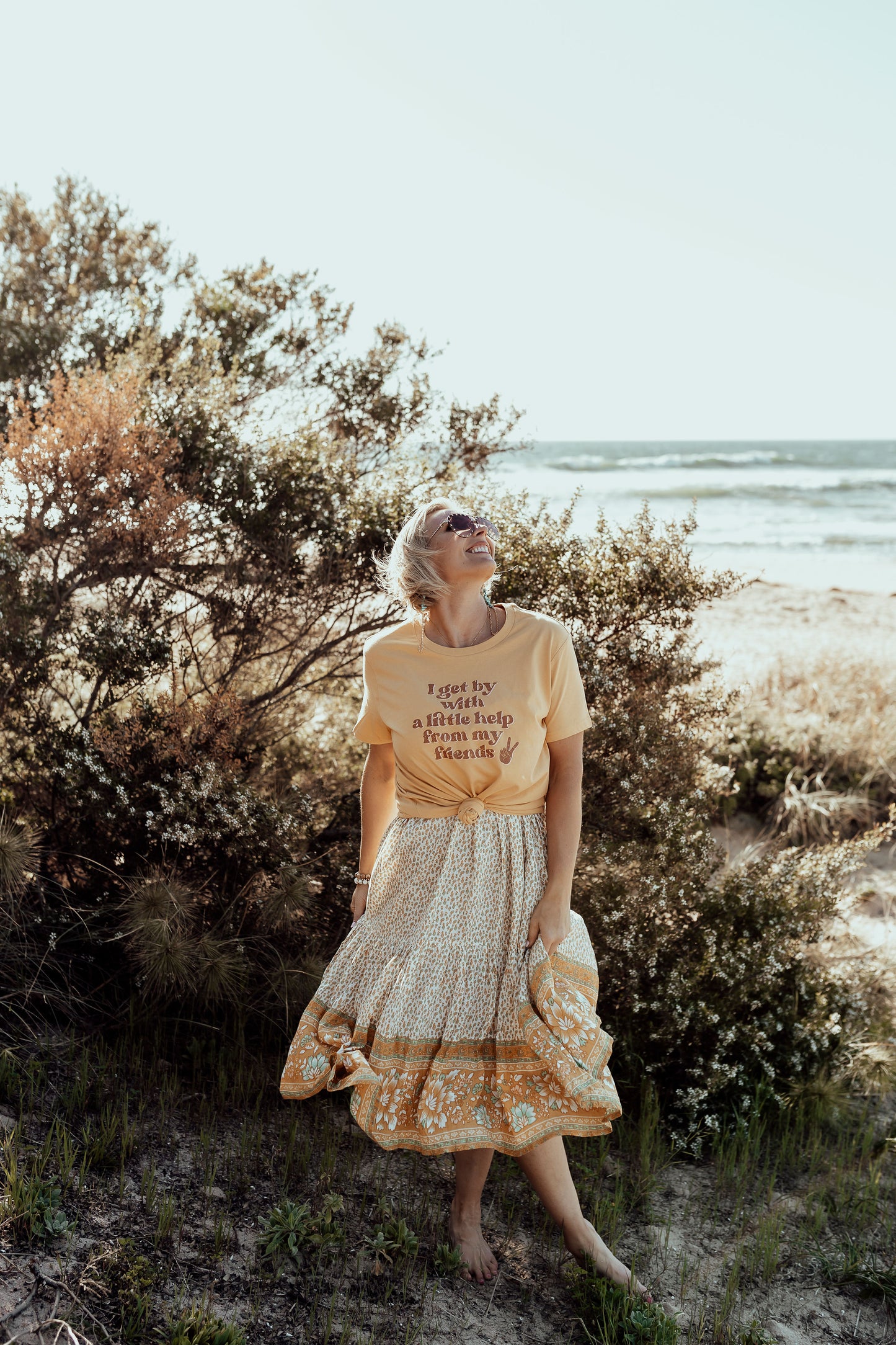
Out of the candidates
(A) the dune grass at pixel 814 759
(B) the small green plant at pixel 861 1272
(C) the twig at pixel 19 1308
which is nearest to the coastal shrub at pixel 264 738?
(B) the small green plant at pixel 861 1272

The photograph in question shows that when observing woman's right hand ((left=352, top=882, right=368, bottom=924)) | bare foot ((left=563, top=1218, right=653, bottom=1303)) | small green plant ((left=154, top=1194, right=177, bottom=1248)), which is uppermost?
woman's right hand ((left=352, top=882, right=368, bottom=924))

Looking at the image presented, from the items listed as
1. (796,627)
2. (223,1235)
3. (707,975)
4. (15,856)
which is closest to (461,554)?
(15,856)

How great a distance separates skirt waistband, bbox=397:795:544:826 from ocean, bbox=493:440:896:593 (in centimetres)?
187

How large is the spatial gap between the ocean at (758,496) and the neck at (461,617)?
1.65 metres

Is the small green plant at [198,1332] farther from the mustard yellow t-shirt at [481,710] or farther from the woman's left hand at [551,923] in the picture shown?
the mustard yellow t-shirt at [481,710]

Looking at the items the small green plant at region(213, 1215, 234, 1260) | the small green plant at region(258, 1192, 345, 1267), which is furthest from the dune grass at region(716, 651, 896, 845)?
the small green plant at region(213, 1215, 234, 1260)

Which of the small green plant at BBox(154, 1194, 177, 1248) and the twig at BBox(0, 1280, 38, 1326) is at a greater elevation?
the twig at BBox(0, 1280, 38, 1326)

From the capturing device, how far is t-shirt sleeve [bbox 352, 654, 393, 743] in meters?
2.75

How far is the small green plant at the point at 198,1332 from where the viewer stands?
2.23m

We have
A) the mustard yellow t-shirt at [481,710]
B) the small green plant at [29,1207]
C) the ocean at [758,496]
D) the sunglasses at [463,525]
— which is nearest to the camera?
the small green plant at [29,1207]

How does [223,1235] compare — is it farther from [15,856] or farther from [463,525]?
[463,525]

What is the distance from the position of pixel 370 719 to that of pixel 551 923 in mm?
747

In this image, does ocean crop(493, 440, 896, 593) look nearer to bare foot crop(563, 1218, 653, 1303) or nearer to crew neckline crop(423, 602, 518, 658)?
crew neckline crop(423, 602, 518, 658)

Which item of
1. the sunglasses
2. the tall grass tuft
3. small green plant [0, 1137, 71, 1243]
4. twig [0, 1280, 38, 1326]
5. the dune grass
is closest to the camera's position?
twig [0, 1280, 38, 1326]
